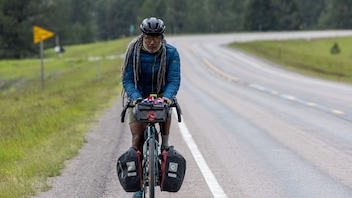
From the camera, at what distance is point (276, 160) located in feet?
34.3

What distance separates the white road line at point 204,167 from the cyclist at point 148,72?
124cm

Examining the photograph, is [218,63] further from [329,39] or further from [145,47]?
[145,47]

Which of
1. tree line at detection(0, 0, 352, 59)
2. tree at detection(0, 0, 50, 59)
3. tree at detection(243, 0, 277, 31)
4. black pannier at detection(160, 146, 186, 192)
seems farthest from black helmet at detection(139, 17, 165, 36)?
tree at detection(243, 0, 277, 31)

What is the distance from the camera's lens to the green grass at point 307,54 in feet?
151

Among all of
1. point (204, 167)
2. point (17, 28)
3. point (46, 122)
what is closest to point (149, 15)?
point (17, 28)

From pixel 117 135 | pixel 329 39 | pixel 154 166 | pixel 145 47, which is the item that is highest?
pixel 145 47

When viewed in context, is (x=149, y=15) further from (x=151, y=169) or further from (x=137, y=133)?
(x=151, y=169)

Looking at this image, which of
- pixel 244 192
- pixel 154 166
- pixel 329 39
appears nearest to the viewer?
pixel 154 166

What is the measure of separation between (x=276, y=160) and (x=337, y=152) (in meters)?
1.26

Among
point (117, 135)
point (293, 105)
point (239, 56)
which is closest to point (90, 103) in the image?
point (293, 105)

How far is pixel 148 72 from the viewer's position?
7.27 metres

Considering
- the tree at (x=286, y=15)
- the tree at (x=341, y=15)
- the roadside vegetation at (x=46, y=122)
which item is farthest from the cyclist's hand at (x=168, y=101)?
the tree at (x=341, y=15)

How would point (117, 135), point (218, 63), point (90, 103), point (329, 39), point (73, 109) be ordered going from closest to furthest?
point (117, 135) → point (73, 109) → point (90, 103) → point (218, 63) → point (329, 39)

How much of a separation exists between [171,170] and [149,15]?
121 m
